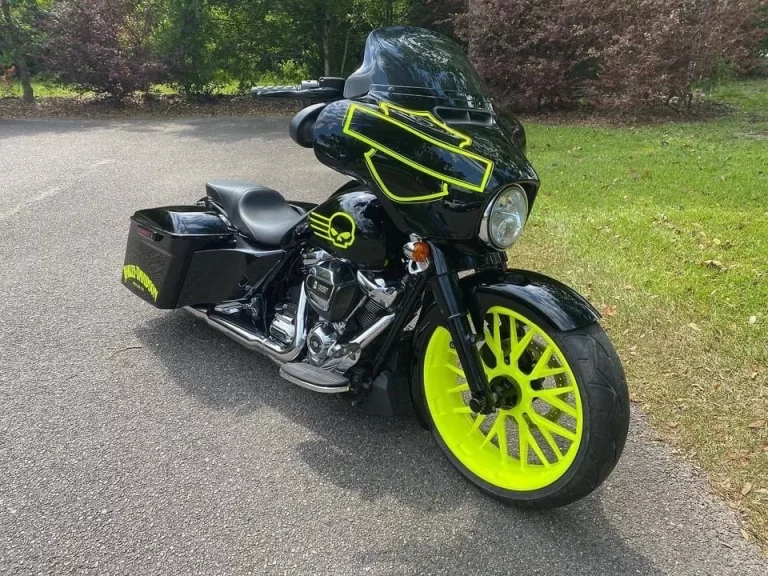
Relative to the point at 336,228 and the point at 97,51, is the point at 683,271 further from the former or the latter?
the point at 97,51

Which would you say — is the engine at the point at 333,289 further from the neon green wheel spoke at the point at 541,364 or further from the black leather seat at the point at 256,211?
the neon green wheel spoke at the point at 541,364

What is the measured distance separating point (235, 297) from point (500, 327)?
1686 mm

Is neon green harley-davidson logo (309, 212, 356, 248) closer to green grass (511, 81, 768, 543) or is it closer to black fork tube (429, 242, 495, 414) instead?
black fork tube (429, 242, 495, 414)

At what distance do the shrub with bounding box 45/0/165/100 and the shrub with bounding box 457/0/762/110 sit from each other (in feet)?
24.4

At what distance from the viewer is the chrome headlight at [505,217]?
2.25 meters

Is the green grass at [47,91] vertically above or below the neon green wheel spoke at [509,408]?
below

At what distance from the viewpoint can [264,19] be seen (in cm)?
1559

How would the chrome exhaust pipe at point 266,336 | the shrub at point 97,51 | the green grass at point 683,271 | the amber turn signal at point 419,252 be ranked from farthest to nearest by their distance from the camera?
A: the shrub at point 97,51 → the chrome exhaust pipe at point 266,336 → the green grass at point 683,271 → the amber turn signal at point 419,252

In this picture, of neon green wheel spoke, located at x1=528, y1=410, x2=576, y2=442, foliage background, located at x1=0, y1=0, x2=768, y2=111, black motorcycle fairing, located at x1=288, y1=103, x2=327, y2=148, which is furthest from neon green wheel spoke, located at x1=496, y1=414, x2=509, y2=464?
foliage background, located at x1=0, y1=0, x2=768, y2=111

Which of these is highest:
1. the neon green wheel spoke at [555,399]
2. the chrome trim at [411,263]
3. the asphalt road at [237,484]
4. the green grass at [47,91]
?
the chrome trim at [411,263]

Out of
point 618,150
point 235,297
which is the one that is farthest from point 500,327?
point 618,150

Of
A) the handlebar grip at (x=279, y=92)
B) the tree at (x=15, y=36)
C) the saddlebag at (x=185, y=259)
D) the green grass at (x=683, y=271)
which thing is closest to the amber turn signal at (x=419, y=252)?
the handlebar grip at (x=279, y=92)

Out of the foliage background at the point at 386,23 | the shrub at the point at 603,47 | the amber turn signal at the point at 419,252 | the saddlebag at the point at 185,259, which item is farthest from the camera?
the foliage background at the point at 386,23

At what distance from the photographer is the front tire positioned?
2.17 m
